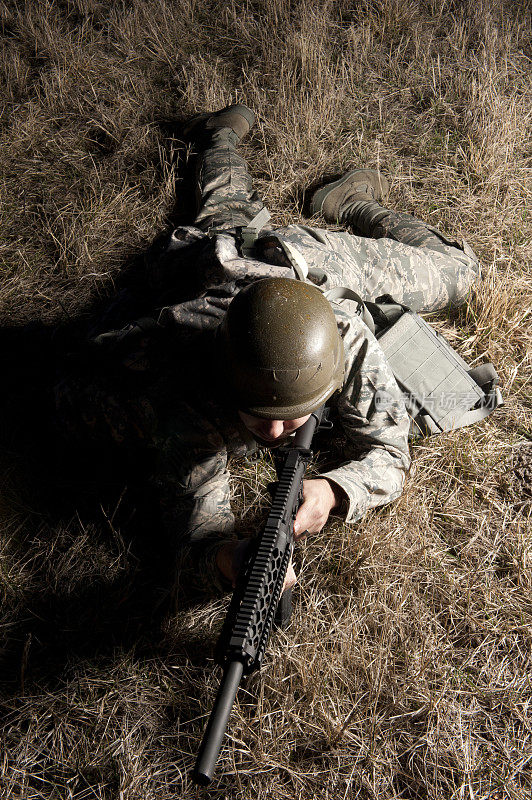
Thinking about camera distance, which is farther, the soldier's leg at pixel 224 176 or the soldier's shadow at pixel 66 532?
the soldier's leg at pixel 224 176

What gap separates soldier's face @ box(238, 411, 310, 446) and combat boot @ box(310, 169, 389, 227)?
259 cm

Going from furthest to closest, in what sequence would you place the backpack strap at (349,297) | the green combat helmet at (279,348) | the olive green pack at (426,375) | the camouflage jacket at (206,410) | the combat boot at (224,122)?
the combat boot at (224,122) → the olive green pack at (426,375) → the backpack strap at (349,297) → the camouflage jacket at (206,410) → the green combat helmet at (279,348)

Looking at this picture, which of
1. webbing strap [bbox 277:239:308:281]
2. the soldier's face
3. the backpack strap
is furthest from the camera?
the backpack strap

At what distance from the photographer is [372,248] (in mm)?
4078

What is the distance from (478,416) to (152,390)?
1950 millimetres

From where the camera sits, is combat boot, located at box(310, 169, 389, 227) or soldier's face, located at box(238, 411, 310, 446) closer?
soldier's face, located at box(238, 411, 310, 446)

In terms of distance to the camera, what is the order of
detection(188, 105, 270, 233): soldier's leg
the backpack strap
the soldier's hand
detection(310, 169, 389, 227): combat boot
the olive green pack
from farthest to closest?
detection(310, 169, 389, 227): combat boot
detection(188, 105, 270, 233): soldier's leg
the olive green pack
the backpack strap
the soldier's hand

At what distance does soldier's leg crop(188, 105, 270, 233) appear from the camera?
14.0ft

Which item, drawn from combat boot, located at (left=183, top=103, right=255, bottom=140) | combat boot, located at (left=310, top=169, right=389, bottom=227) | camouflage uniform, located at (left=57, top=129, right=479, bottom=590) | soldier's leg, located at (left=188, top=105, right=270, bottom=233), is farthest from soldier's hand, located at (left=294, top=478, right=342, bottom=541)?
combat boot, located at (left=183, top=103, right=255, bottom=140)

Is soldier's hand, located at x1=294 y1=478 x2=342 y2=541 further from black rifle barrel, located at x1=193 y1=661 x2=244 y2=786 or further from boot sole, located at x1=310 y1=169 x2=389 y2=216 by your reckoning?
boot sole, located at x1=310 y1=169 x2=389 y2=216

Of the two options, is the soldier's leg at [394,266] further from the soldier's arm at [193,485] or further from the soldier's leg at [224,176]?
the soldier's arm at [193,485]

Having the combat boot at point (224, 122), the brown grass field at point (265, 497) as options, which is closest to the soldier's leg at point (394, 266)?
the brown grass field at point (265, 497)

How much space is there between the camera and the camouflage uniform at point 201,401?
9.37ft

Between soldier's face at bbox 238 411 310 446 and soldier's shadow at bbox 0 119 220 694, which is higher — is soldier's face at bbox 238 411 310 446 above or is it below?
above
